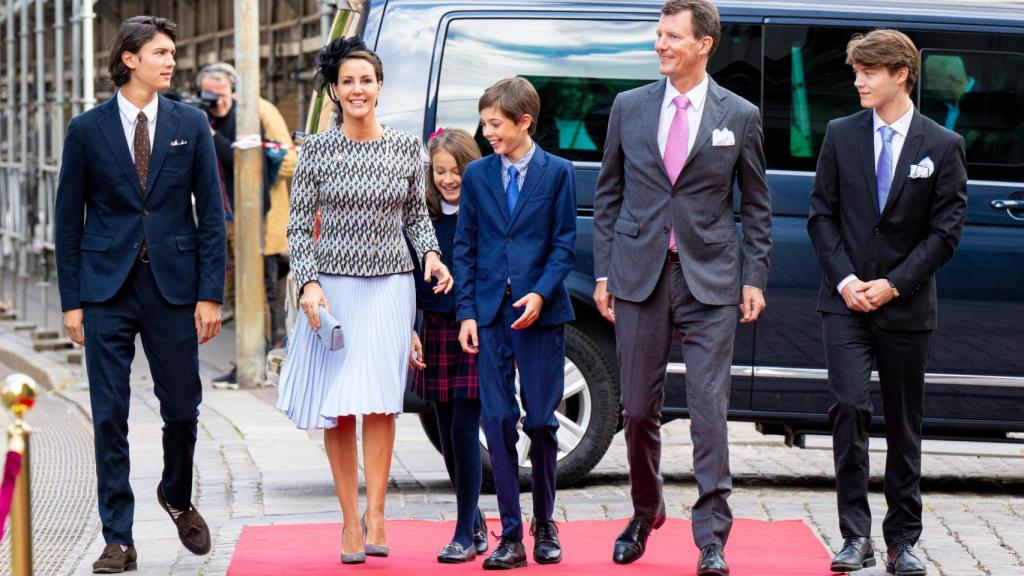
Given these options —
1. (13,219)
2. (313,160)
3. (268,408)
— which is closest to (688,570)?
(313,160)

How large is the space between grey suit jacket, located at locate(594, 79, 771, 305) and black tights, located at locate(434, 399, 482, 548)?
2.31 feet

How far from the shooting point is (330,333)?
6055 millimetres

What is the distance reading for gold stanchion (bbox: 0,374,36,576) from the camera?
3.91 m

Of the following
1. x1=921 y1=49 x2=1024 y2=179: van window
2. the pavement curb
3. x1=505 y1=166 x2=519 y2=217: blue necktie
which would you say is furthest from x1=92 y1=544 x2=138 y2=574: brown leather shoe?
the pavement curb

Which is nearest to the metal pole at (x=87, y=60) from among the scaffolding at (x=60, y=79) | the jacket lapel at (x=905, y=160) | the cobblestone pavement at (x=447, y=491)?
the scaffolding at (x=60, y=79)

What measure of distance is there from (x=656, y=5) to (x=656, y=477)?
2.50 m

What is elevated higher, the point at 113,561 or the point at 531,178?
the point at 531,178

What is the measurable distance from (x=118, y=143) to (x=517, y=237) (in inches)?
55.9

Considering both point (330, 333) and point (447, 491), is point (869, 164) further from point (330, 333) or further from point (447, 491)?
point (447, 491)

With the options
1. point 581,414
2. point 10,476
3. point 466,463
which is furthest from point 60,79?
point 10,476

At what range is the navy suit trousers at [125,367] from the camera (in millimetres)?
6312

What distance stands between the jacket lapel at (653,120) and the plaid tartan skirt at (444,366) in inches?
37.8

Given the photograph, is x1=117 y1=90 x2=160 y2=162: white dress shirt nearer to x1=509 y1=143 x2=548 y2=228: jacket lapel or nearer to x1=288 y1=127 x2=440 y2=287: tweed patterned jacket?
x1=288 y1=127 x2=440 y2=287: tweed patterned jacket

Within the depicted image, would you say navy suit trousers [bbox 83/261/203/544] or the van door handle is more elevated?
the van door handle
